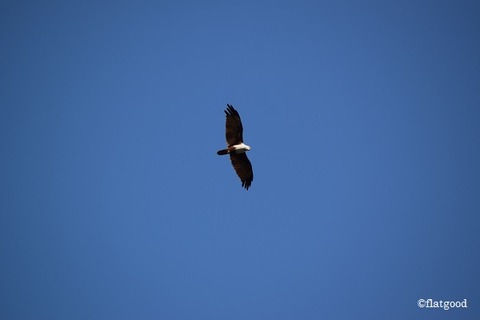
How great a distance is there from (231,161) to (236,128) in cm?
184

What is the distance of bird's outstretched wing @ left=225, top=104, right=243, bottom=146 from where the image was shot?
2456cm

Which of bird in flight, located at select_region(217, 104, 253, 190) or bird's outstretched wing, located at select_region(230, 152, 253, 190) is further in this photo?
bird's outstretched wing, located at select_region(230, 152, 253, 190)

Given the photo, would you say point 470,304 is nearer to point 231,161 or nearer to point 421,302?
point 421,302

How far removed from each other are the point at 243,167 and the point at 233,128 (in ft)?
7.55

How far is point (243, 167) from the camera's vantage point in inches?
1014

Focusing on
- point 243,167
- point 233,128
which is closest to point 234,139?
point 233,128

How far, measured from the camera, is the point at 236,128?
24672mm

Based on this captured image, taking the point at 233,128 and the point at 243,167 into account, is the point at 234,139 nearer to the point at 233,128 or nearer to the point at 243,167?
the point at 233,128

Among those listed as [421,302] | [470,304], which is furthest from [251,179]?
[470,304]

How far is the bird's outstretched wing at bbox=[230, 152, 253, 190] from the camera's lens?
25.3 meters

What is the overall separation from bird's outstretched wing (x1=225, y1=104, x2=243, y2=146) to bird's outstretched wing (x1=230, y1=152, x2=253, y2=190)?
777 mm

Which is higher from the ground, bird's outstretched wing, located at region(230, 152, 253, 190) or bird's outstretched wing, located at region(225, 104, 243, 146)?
bird's outstretched wing, located at region(225, 104, 243, 146)

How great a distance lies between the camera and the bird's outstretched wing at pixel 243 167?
25297 mm

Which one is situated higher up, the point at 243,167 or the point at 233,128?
the point at 233,128
